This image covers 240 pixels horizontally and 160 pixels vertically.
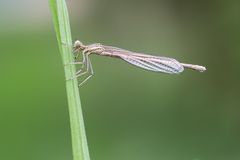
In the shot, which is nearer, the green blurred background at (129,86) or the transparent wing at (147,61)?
the transparent wing at (147,61)

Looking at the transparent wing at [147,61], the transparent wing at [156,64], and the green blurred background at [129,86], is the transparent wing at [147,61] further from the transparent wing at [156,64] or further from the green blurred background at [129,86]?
the green blurred background at [129,86]

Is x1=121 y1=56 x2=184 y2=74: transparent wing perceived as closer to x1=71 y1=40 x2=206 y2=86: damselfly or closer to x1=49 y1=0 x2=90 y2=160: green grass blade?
x1=71 y1=40 x2=206 y2=86: damselfly

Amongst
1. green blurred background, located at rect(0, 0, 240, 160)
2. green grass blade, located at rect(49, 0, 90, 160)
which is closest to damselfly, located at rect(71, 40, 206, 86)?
green grass blade, located at rect(49, 0, 90, 160)

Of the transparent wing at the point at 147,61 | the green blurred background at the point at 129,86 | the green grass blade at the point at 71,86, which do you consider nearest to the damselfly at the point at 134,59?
the transparent wing at the point at 147,61

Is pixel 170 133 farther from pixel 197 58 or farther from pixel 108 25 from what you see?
pixel 108 25

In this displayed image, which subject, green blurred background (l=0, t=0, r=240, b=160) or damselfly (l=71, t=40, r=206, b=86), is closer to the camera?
damselfly (l=71, t=40, r=206, b=86)

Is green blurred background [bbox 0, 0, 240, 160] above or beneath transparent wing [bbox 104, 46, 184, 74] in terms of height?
above
